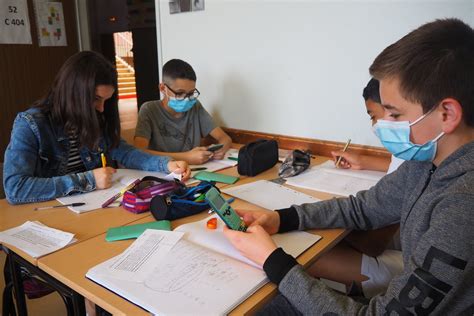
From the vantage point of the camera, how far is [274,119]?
2092 millimetres

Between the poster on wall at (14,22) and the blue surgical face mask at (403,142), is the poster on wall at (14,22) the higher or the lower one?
the higher one

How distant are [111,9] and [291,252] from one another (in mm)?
4768

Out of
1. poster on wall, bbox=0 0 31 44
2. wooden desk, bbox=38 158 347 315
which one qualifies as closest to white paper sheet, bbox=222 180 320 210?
wooden desk, bbox=38 158 347 315

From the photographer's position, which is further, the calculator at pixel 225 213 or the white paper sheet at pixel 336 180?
the white paper sheet at pixel 336 180

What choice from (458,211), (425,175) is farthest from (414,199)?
(458,211)

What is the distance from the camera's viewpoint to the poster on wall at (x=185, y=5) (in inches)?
87.3

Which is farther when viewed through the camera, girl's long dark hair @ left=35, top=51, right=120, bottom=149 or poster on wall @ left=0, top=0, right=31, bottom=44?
poster on wall @ left=0, top=0, right=31, bottom=44

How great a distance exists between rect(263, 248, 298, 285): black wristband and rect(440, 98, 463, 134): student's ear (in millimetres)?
421

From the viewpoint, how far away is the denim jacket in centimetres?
117

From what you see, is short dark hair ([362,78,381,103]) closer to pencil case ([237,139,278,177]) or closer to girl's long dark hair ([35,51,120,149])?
pencil case ([237,139,278,177])

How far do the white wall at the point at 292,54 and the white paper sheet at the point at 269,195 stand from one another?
0.71m

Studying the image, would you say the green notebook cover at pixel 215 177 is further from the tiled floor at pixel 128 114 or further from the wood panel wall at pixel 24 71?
the tiled floor at pixel 128 114

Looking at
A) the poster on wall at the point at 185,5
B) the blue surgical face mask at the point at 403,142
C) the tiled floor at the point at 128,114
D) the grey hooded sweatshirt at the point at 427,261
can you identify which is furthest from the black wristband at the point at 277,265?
the tiled floor at the point at 128,114

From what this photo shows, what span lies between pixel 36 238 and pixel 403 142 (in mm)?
976
